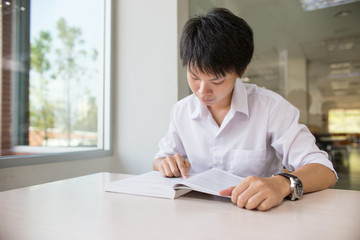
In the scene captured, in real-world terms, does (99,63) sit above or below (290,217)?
above

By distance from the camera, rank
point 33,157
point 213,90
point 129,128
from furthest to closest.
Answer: point 129,128 < point 33,157 < point 213,90

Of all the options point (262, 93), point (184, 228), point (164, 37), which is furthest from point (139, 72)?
point (184, 228)

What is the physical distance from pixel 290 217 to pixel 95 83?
193 cm

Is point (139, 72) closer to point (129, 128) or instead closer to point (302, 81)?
point (129, 128)

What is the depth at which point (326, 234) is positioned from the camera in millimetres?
549

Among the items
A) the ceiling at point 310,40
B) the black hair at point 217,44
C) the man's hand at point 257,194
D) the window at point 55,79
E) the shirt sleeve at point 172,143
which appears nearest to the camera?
the man's hand at point 257,194

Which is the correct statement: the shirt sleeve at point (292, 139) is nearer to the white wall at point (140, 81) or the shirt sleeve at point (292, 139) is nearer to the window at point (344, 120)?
the window at point (344, 120)

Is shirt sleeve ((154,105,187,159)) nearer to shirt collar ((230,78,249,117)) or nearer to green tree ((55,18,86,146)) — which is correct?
shirt collar ((230,78,249,117))

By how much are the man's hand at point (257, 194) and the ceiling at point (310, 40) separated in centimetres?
109

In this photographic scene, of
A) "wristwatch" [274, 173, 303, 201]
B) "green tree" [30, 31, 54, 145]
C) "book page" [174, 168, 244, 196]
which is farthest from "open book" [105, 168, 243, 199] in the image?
"green tree" [30, 31, 54, 145]

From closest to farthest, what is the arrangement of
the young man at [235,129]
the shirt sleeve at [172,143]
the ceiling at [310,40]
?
the young man at [235,129]
the shirt sleeve at [172,143]
the ceiling at [310,40]

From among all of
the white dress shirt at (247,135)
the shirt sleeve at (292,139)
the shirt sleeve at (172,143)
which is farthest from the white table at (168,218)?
the shirt sleeve at (172,143)

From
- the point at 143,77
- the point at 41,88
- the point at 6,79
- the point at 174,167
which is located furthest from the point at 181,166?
the point at 41,88

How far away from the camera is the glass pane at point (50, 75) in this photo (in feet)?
5.87
